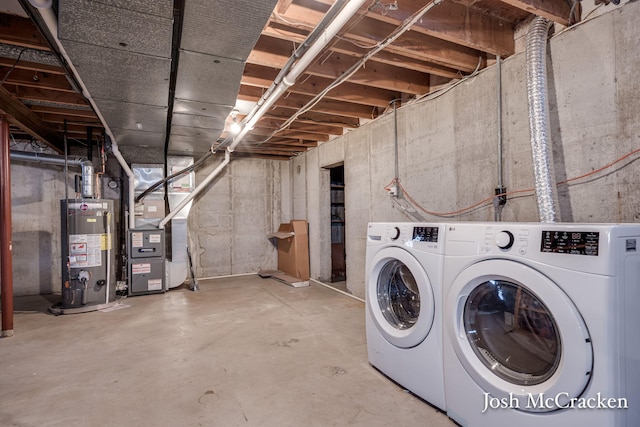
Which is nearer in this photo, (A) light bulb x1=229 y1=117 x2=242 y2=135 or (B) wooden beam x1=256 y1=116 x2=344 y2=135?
(A) light bulb x1=229 y1=117 x2=242 y2=135

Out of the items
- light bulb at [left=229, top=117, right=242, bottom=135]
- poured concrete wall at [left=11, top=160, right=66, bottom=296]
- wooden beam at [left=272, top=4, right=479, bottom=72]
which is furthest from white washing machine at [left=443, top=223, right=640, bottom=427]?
poured concrete wall at [left=11, top=160, right=66, bottom=296]

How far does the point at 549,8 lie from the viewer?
6.05 feet

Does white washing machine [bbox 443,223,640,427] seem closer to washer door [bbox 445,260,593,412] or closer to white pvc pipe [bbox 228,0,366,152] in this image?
washer door [bbox 445,260,593,412]

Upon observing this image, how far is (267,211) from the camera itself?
6156 mm

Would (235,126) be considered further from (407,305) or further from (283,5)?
(407,305)

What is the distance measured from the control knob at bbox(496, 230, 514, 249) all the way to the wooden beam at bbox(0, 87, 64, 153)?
13.6ft

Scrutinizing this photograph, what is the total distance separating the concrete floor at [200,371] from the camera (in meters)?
1.76

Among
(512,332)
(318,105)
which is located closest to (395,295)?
(512,332)

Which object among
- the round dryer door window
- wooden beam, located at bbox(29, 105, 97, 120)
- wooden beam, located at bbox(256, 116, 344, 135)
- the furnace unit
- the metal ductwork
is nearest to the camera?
the round dryer door window

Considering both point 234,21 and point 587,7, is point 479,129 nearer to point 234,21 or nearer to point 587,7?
point 587,7

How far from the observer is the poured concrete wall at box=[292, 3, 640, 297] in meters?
1.76

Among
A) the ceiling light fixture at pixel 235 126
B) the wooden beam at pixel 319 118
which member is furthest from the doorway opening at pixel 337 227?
the ceiling light fixture at pixel 235 126

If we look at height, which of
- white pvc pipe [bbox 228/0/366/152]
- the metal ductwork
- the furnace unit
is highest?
white pvc pipe [bbox 228/0/366/152]

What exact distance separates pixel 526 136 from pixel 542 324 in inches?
55.8
